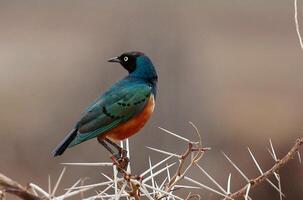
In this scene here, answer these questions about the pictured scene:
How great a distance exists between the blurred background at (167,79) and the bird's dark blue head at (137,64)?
13.9ft

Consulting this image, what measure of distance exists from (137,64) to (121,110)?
27cm

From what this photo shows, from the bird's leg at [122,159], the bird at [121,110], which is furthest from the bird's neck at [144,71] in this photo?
the bird's leg at [122,159]

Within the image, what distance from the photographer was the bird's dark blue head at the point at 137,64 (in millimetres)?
3291

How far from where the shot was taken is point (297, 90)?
8.77m

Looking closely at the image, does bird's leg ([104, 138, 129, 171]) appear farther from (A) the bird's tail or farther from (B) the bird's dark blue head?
(B) the bird's dark blue head

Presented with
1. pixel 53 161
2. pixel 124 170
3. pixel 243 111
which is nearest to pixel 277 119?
pixel 243 111

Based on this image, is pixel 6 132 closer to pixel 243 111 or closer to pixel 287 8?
pixel 243 111

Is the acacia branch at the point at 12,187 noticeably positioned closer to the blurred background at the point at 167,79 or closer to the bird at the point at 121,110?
the bird at the point at 121,110

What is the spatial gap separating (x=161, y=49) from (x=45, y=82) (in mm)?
1714

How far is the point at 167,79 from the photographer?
27.6ft

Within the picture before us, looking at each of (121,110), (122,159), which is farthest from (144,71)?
(122,159)

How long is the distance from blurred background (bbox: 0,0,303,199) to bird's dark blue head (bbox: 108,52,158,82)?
167 inches

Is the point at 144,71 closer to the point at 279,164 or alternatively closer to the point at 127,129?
the point at 127,129

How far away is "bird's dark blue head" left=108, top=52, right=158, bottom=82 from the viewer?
3291 millimetres
